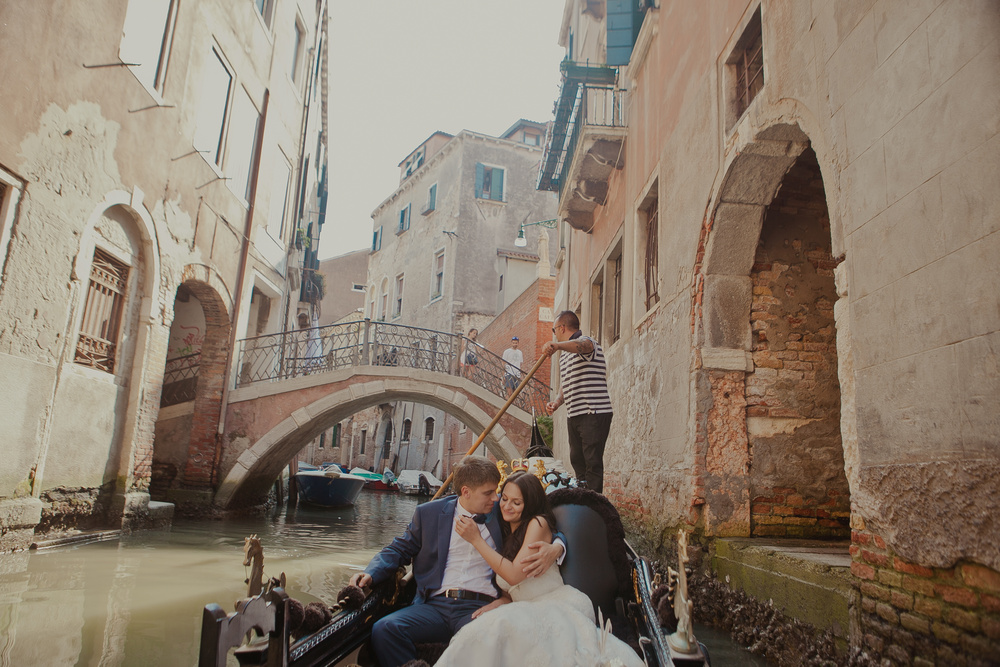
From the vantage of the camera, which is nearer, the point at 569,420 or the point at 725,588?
the point at 725,588

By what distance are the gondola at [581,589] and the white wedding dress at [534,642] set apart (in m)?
0.16

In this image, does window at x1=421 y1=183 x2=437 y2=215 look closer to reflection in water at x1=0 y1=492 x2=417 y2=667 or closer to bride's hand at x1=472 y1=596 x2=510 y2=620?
reflection in water at x1=0 y1=492 x2=417 y2=667

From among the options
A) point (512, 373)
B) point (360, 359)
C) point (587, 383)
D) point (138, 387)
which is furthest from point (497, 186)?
point (587, 383)

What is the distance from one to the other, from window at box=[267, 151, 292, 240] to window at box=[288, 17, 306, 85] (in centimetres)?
156

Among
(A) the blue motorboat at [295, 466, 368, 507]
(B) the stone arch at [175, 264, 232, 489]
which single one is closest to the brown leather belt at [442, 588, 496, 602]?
(B) the stone arch at [175, 264, 232, 489]

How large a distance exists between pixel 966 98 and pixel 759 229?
7.16 feet

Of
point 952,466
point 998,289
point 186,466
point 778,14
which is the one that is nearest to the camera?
point 998,289

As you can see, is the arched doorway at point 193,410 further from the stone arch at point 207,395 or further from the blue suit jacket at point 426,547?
the blue suit jacket at point 426,547

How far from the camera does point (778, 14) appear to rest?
3404 mm

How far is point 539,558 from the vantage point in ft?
7.26

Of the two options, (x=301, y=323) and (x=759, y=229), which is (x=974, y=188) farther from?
(x=301, y=323)

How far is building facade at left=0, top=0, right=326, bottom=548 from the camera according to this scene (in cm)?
495

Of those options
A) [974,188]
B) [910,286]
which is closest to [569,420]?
[910,286]

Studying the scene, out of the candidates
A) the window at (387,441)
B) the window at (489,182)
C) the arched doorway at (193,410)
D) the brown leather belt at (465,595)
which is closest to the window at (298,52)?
the arched doorway at (193,410)
